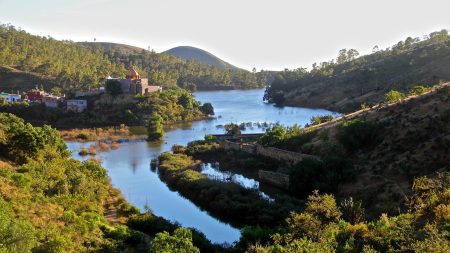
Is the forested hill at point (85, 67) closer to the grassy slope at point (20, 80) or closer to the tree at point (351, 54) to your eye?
the grassy slope at point (20, 80)

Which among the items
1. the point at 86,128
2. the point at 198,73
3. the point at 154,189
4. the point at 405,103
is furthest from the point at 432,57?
the point at 198,73

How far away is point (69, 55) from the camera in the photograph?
141m

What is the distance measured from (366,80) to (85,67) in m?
71.0

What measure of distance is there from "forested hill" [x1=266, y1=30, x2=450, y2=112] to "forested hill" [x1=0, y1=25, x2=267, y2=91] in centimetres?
3679

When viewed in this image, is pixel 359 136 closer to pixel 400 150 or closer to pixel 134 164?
pixel 400 150

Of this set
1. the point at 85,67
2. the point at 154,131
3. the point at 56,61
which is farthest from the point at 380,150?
the point at 56,61

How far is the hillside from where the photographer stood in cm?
3088

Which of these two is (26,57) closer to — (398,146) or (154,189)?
(154,189)

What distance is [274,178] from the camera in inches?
1521

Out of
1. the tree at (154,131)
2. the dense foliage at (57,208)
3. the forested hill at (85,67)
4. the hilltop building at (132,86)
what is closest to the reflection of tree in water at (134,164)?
the dense foliage at (57,208)

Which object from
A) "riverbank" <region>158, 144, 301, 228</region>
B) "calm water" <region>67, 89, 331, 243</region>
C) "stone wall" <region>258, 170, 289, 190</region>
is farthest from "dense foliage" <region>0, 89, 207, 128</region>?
"stone wall" <region>258, 170, 289, 190</region>

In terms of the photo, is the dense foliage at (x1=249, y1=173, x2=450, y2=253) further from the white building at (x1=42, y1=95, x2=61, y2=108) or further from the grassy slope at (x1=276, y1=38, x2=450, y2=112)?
the white building at (x1=42, y1=95, x2=61, y2=108)

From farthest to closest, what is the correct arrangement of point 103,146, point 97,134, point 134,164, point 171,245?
1. point 97,134
2. point 103,146
3. point 134,164
4. point 171,245

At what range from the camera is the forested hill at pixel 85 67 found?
11025cm
